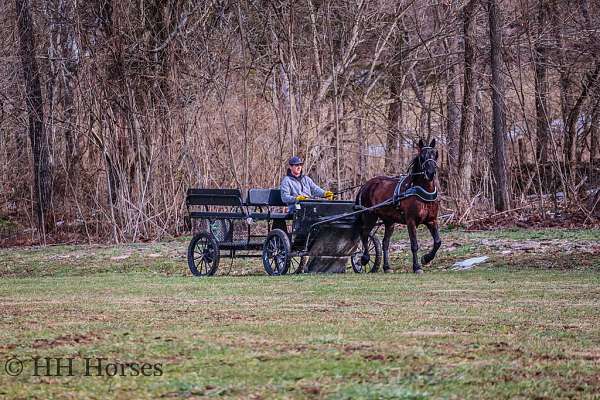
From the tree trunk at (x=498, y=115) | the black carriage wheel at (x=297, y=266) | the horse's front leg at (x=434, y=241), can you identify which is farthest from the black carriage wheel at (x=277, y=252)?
the tree trunk at (x=498, y=115)

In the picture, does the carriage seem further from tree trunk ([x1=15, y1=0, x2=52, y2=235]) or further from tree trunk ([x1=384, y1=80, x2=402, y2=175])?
tree trunk ([x1=15, y1=0, x2=52, y2=235])

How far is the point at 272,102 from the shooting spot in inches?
1121

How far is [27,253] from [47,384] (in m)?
19.4

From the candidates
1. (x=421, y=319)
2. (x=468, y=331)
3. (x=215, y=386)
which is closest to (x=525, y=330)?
(x=468, y=331)

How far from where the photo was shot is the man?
1972 cm

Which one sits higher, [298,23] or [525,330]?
[298,23]

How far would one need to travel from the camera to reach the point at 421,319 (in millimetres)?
10703

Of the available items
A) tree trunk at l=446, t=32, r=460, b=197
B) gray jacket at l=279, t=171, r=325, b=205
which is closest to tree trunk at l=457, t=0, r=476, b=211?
tree trunk at l=446, t=32, r=460, b=197

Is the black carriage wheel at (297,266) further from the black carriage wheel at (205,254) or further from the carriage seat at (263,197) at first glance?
the black carriage wheel at (205,254)

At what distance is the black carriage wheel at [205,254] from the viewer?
20484 millimetres

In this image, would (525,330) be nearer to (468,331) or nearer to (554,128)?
(468,331)

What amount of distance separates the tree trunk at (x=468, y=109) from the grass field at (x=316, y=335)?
35.2 ft

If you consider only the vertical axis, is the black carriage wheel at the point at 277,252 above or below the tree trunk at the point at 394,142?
below

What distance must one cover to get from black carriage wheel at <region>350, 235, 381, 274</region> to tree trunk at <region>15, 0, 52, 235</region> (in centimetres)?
1103
